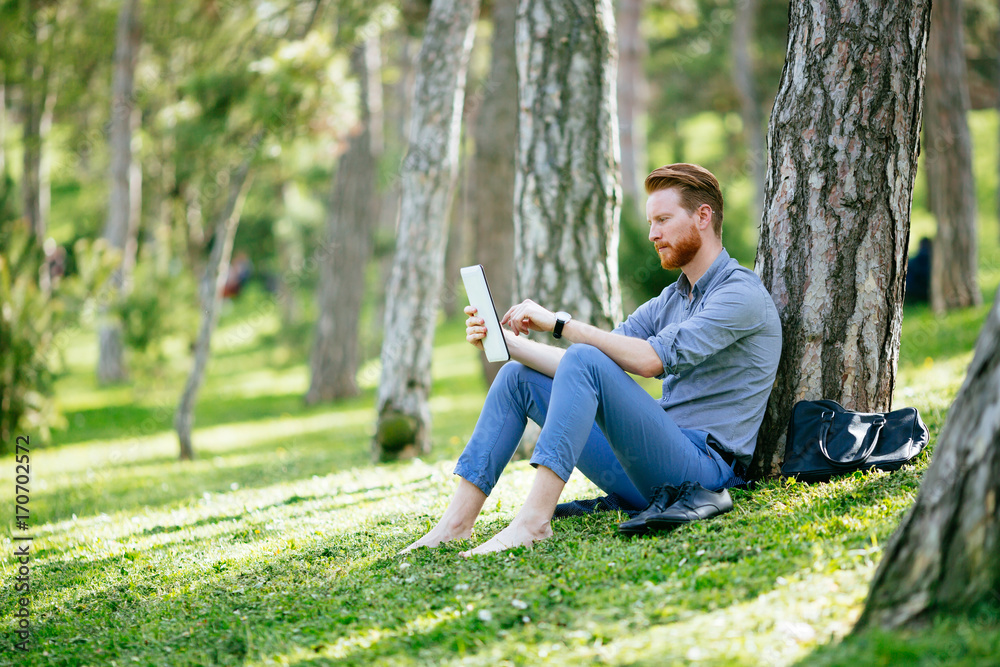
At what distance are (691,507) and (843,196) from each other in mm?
1429

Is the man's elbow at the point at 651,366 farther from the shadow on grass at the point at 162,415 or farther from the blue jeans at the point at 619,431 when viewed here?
the shadow on grass at the point at 162,415

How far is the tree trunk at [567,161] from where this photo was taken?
5.50 m

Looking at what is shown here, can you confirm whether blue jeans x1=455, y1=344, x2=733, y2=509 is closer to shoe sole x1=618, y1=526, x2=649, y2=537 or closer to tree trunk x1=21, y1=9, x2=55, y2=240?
shoe sole x1=618, y1=526, x2=649, y2=537

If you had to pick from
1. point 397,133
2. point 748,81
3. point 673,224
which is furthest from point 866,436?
point 397,133

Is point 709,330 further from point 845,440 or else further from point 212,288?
point 212,288

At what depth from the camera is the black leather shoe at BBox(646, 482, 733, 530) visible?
10.3ft

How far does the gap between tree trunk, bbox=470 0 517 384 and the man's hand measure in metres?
5.98

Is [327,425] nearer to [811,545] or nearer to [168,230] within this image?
[168,230]

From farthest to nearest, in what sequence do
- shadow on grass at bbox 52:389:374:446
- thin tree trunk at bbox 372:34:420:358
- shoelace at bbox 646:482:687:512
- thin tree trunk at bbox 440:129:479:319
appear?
thin tree trunk at bbox 372:34:420:358, thin tree trunk at bbox 440:129:479:319, shadow on grass at bbox 52:389:374:446, shoelace at bbox 646:482:687:512

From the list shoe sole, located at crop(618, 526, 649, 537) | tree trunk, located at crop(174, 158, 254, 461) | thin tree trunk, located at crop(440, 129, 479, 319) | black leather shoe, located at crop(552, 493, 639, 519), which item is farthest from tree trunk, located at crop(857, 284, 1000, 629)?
thin tree trunk, located at crop(440, 129, 479, 319)

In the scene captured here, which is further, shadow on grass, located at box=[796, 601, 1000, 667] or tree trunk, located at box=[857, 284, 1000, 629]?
tree trunk, located at box=[857, 284, 1000, 629]

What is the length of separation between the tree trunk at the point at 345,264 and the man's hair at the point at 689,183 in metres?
9.79

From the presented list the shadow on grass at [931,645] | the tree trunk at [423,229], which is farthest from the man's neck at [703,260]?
the tree trunk at [423,229]

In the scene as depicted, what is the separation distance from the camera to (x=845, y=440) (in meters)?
3.32
